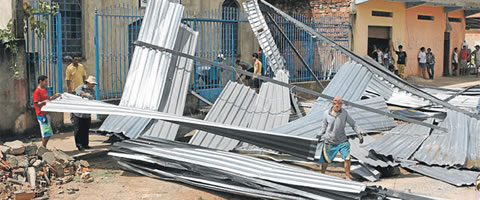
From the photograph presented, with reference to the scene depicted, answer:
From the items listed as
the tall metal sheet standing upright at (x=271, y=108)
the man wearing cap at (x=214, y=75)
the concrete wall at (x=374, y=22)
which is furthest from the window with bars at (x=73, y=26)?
the concrete wall at (x=374, y=22)

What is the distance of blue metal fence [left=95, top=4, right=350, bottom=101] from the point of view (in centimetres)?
1152

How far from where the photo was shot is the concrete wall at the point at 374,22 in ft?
61.9

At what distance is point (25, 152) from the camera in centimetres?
722

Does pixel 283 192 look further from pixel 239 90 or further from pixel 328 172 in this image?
pixel 239 90

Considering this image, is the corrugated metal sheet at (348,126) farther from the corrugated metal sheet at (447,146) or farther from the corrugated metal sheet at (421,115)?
the corrugated metal sheet at (447,146)

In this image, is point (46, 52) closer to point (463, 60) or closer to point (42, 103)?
point (42, 103)

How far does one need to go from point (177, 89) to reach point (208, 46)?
3.92 m

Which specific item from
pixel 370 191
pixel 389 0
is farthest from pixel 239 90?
pixel 389 0

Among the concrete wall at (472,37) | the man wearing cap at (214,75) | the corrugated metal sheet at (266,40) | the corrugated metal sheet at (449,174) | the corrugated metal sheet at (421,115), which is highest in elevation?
the concrete wall at (472,37)

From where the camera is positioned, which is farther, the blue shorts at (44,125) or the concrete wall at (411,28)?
the concrete wall at (411,28)

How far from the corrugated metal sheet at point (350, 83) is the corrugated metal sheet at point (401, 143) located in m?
2.01

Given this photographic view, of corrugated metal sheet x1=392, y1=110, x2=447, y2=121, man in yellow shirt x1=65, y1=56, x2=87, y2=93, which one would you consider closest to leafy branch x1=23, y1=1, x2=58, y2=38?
man in yellow shirt x1=65, y1=56, x2=87, y2=93

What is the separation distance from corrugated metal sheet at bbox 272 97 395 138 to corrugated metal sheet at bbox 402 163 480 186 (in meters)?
1.64

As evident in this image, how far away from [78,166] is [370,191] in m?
4.10
